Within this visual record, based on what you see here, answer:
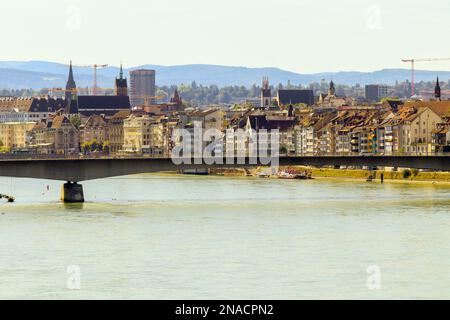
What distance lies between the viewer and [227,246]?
39.9 metres

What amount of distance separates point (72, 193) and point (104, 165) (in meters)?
2.77

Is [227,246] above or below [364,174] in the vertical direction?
above

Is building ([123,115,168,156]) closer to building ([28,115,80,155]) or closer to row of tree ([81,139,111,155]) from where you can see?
row of tree ([81,139,111,155])

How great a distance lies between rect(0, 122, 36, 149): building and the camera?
6383 inches

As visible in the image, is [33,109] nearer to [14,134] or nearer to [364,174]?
[14,134]

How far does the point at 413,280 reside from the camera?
33281 millimetres

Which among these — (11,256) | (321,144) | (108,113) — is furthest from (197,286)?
(108,113)

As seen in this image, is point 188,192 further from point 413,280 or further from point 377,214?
point 413,280

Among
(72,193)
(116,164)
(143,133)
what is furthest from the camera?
(143,133)

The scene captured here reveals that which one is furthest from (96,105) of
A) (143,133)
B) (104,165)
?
(104,165)

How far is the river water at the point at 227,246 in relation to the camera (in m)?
32.3

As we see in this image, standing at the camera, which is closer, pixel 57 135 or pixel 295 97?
pixel 57 135

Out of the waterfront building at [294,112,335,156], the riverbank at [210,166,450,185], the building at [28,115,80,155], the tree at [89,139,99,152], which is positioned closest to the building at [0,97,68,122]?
the building at [28,115,80,155]

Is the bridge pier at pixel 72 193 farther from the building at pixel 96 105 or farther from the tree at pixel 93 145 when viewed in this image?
the building at pixel 96 105
